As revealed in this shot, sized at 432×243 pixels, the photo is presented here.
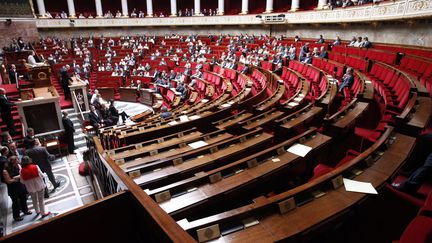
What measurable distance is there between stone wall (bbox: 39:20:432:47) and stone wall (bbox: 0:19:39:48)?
14.9 feet

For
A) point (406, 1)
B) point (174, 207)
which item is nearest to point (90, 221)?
point (174, 207)

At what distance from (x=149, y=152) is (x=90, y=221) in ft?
6.04

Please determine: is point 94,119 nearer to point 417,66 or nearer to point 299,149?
point 299,149

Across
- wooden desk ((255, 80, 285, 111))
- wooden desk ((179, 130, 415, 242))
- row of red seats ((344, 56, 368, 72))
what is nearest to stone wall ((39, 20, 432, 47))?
row of red seats ((344, 56, 368, 72))

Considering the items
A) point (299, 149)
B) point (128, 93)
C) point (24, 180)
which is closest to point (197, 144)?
point (299, 149)

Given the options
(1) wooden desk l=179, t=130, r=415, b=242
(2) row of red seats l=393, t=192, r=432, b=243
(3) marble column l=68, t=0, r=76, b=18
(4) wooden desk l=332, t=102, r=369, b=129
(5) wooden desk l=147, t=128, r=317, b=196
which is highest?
(3) marble column l=68, t=0, r=76, b=18

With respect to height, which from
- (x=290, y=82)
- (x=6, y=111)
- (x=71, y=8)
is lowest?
(x=6, y=111)

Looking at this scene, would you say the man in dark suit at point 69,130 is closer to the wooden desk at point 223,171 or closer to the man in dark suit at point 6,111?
the man in dark suit at point 6,111

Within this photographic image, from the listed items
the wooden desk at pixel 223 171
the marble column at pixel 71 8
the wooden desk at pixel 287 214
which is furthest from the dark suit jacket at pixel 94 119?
the marble column at pixel 71 8

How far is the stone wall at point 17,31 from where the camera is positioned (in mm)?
14781

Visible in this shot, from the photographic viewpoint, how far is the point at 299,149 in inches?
114

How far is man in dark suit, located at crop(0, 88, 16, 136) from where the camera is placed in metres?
6.60

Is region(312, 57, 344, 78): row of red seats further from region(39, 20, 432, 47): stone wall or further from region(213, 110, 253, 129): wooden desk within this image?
region(213, 110, 253, 129): wooden desk

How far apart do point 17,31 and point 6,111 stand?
1231 centimetres
